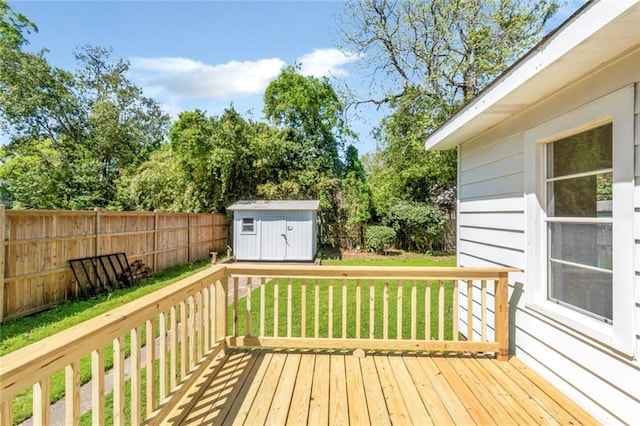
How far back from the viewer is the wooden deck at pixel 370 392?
2.02 metres

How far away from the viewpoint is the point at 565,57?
1775mm

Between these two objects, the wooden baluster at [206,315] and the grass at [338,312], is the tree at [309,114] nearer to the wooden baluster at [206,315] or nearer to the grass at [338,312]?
the grass at [338,312]

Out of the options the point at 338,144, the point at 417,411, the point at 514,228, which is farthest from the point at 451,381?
the point at 338,144

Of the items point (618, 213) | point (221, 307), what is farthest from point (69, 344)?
point (618, 213)

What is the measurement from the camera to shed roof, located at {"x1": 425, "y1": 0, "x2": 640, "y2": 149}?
4.77 feet

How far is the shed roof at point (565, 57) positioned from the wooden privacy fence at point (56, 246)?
21.2 feet

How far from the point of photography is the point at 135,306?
173 cm

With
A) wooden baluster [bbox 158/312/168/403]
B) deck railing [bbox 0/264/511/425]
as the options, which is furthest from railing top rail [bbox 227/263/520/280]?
wooden baluster [bbox 158/312/168/403]

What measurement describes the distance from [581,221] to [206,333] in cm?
303

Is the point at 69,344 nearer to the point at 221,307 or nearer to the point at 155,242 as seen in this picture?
the point at 221,307

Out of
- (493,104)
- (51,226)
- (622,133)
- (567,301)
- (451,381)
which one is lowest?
(451,381)

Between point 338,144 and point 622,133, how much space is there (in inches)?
523

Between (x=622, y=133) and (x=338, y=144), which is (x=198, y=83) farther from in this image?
(x=622, y=133)

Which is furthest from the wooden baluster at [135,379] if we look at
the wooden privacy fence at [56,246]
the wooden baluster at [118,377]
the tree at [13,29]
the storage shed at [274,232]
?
the tree at [13,29]
